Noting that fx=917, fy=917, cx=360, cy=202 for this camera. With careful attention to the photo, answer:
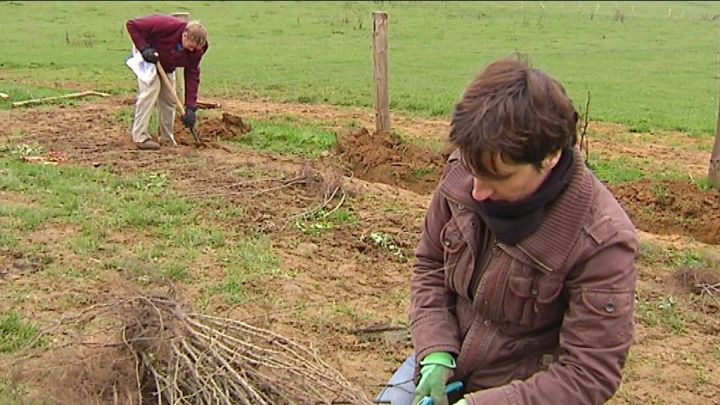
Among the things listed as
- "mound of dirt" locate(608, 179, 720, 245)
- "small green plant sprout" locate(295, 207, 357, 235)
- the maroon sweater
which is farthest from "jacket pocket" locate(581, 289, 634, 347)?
the maroon sweater

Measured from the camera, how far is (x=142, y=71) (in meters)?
8.72

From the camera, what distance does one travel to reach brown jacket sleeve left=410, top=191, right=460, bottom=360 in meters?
2.72

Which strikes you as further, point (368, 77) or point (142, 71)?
point (368, 77)

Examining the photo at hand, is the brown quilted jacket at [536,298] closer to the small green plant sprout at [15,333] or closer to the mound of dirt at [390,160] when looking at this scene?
the small green plant sprout at [15,333]

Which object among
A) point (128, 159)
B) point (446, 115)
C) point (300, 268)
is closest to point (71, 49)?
point (446, 115)

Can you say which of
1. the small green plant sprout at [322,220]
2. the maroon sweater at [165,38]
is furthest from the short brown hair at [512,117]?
the maroon sweater at [165,38]

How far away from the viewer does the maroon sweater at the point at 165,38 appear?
8.46 meters

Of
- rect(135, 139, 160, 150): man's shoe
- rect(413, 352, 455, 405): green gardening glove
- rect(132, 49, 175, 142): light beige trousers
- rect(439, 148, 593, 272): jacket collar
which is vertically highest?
rect(439, 148, 593, 272): jacket collar

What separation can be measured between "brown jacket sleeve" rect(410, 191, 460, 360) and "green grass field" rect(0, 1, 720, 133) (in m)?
6.03

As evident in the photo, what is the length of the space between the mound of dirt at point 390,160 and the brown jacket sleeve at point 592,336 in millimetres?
5635

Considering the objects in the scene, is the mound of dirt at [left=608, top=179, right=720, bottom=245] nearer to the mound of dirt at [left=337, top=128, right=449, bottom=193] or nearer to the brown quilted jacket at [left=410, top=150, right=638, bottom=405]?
the mound of dirt at [left=337, top=128, right=449, bottom=193]

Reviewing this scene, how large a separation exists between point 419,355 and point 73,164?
5.73 m

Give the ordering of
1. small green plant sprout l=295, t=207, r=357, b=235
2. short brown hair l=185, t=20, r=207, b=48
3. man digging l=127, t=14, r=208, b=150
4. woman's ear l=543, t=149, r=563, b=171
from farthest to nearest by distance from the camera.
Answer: man digging l=127, t=14, r=208, b=150 → short brown hair l=185, t=20, r=207, b=48 → small green plant sprout l=295, t=207, r=357, b=235 → woman's ear l=543, t=149, r=563, b=171

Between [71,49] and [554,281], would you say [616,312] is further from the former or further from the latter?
[71,49]
